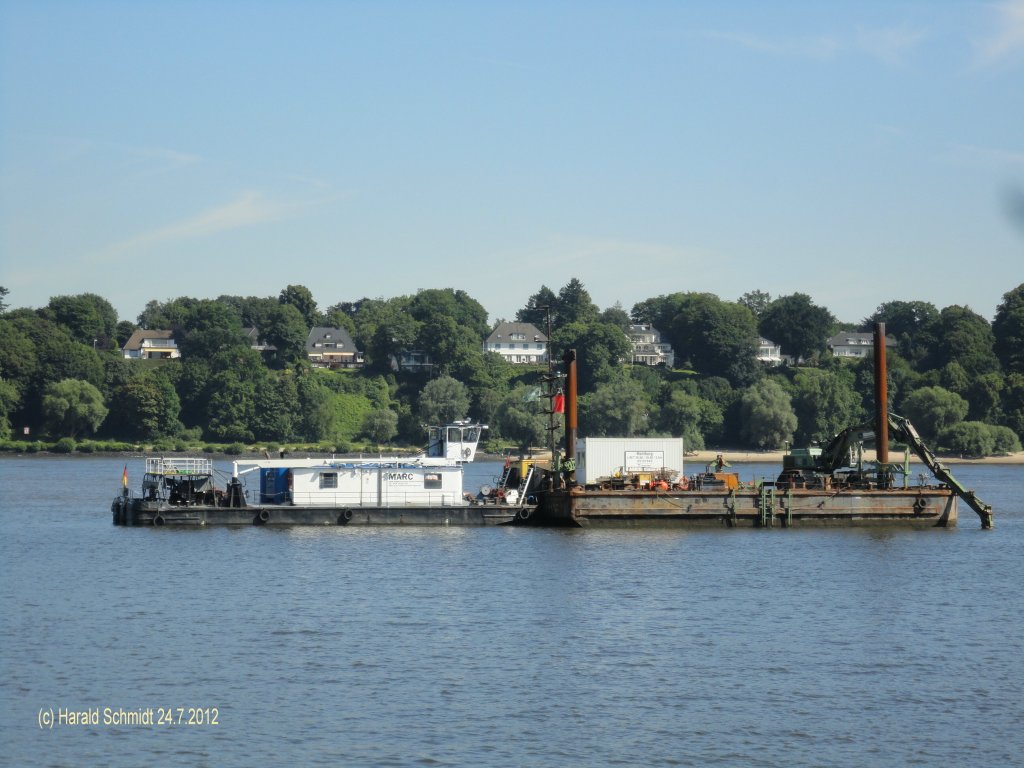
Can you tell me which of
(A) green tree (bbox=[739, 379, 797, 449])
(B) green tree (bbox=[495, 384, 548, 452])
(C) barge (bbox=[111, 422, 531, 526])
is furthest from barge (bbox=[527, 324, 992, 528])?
(A) green tree (bbox=[739, 379, 797, 449])

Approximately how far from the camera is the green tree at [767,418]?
181 metres

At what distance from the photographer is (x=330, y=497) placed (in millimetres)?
70000

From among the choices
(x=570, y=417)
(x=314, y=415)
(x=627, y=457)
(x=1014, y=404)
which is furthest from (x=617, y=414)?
(x=570, y=417)

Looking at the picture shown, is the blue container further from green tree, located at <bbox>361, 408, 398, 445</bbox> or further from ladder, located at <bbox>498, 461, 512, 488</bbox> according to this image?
green tree, located at <bbox>361, 408, 398, 445</bbox>

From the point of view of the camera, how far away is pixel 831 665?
3984 centimetres

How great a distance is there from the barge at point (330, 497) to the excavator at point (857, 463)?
1536 centimetres

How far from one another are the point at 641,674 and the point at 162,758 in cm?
1362

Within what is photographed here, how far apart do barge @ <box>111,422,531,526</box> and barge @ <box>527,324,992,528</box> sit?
364cm

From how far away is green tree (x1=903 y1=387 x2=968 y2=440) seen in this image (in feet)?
588

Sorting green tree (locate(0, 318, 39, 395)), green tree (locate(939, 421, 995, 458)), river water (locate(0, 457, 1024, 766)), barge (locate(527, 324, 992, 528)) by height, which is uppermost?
green tree (locate(0, 318, 39, 395))

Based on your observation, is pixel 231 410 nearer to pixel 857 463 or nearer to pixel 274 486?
pixel 274 486

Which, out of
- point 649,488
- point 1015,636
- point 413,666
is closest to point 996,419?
point 649,488

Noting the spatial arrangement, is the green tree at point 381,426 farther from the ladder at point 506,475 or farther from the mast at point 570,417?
the mast at point 570,417

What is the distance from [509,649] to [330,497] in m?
29.8
